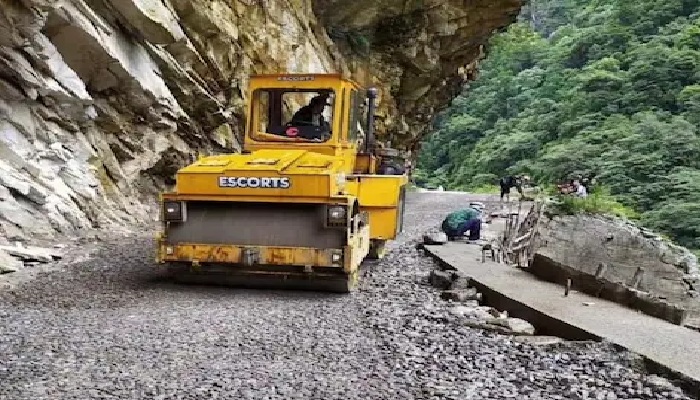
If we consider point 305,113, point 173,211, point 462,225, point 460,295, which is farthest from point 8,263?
point 462,225

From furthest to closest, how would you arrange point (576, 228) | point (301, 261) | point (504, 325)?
point (576, 228) < point (301, 261) < point (504, 325)

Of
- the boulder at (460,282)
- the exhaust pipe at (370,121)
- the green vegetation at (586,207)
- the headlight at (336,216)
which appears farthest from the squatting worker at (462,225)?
the green vegetation at (586,207)

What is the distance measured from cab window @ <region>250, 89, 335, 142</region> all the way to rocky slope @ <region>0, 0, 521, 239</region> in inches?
129

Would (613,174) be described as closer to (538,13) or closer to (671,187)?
(671,187)

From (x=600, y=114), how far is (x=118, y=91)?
3536 cm

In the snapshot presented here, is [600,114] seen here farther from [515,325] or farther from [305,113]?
[515,325]

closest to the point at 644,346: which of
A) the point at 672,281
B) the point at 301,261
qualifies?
the point at 301,261

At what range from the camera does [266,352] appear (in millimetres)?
5211

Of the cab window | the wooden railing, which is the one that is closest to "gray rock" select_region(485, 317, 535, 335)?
the cab window

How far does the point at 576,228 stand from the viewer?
19.6 m

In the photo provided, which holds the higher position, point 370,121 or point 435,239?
point 370,121

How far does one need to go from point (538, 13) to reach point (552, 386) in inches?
3488

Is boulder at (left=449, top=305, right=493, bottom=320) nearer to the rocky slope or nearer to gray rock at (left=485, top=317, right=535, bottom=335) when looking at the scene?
gray rock at (left=485, top=317, right=535, bottom=335)

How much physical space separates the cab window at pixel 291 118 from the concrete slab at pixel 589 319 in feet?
9.08
